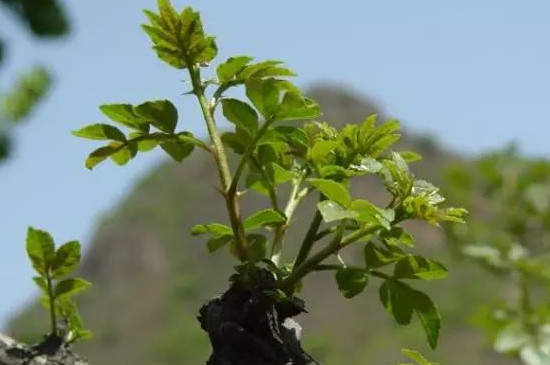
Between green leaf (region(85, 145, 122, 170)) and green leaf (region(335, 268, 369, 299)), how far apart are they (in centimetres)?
23

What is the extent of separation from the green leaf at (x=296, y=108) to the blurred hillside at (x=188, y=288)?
3665cm

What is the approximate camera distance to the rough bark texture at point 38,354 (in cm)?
93

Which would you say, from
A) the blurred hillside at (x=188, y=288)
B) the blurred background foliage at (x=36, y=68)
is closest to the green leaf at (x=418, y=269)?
the blurred background foliage at (x=36, y=68)

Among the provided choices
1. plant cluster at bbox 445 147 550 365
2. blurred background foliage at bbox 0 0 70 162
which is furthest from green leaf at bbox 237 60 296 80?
blurred background foliage at bbox 0 0 70 162

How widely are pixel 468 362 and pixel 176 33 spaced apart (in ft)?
144

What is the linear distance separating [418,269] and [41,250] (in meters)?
0.37

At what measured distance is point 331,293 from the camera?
49.7 meters

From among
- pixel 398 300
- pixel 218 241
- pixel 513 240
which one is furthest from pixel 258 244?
pixel 513 240

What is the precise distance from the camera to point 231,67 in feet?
2.94

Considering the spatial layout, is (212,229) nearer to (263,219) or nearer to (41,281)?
(263,219)

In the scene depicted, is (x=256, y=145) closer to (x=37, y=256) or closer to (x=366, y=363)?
(x=37, y=256)

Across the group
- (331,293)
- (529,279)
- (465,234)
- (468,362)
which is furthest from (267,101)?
(331,293)

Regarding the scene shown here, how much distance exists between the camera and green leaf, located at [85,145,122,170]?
3.04 ft

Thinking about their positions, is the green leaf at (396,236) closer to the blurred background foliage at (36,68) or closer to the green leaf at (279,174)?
the green leaf at (279,174)
